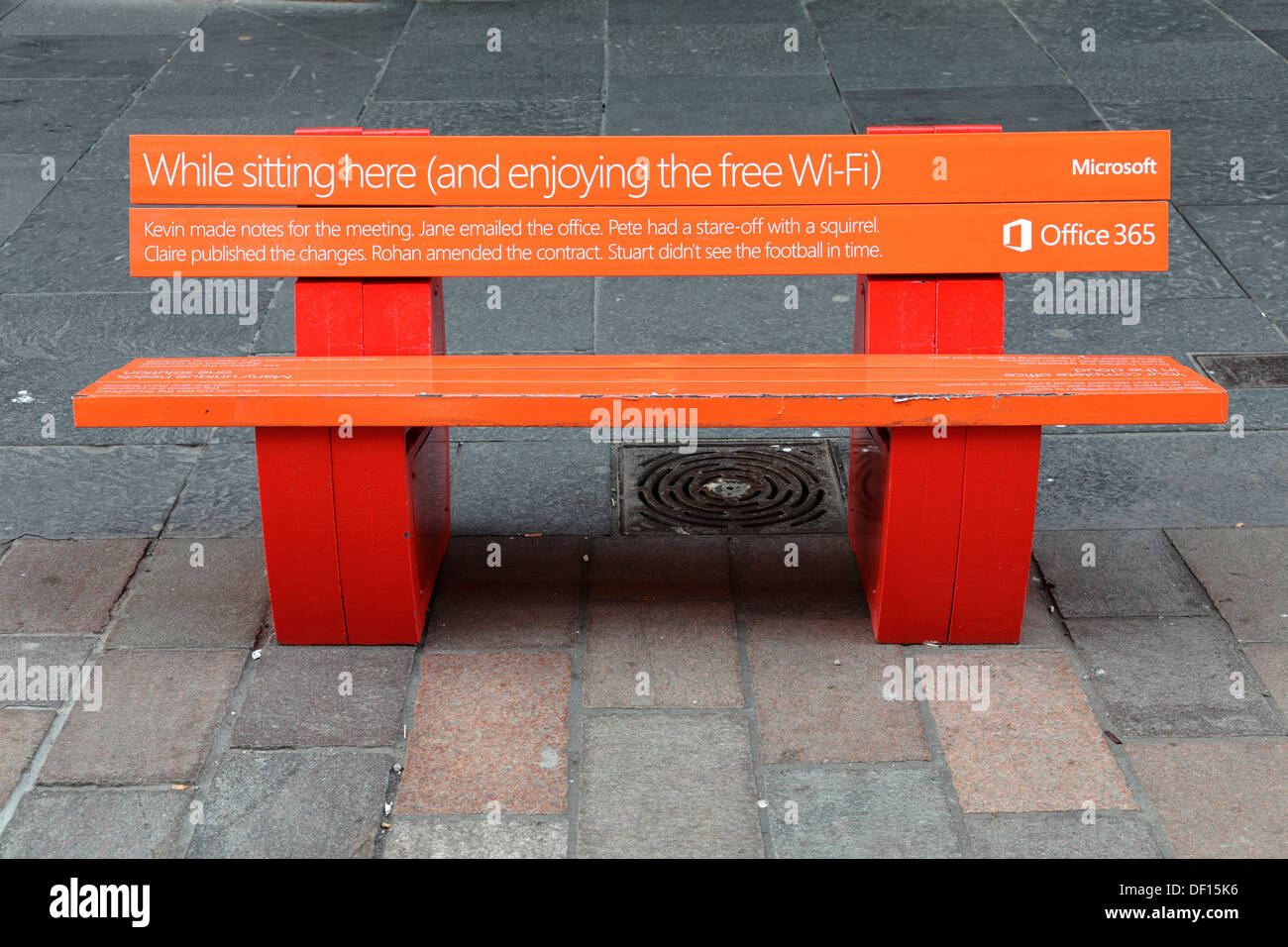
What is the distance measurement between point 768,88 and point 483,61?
1.86 metres

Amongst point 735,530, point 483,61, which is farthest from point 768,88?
point 735,530

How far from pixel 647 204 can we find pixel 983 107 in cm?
475

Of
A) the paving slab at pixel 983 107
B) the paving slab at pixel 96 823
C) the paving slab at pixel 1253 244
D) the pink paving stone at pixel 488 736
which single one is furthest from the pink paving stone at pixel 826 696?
the paving slab at pixel 983 107

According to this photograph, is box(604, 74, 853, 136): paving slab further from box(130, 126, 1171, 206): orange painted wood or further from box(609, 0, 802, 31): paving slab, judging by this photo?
box(130, 126, 1171, 206): orange painted wood

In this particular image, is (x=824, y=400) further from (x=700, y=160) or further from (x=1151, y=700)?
(x=1151, y=700)

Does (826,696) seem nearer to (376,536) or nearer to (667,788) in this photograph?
(667,788)

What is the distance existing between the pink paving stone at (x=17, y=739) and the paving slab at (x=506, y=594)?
95 centimetres

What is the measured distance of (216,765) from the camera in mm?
3287

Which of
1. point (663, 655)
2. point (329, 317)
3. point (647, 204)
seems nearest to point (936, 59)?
point (647, 204)

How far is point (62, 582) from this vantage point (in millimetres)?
4070

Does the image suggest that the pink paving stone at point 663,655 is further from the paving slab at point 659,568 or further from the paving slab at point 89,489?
the paving slab at point 89,489

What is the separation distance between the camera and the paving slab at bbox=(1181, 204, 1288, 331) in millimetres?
5898

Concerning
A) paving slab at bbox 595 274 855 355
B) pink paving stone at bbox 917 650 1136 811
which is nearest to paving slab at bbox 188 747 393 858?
pink paving stone at bbox 917 650 1136 811
